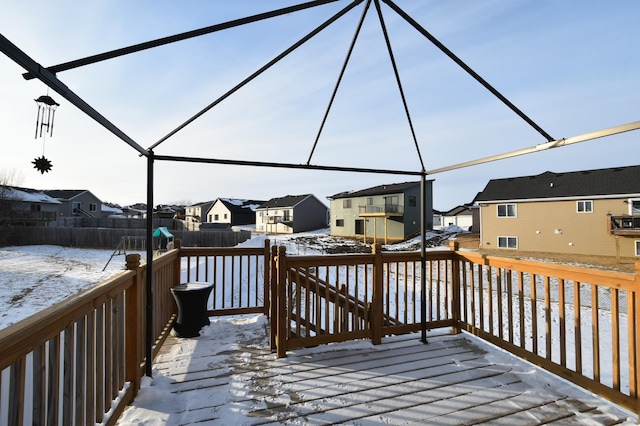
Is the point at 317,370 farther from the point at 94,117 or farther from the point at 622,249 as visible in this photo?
the point at 622,249

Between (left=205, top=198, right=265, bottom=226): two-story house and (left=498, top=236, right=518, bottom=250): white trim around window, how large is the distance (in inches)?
1187

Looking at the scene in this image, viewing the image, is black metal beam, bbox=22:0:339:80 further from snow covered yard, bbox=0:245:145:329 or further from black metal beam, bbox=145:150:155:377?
snow covered yard, bbox=0:245:145:329

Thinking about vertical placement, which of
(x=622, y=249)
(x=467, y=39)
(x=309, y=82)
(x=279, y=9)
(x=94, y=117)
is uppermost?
(x=467, y=39)

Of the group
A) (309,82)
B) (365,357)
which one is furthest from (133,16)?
(365,357)

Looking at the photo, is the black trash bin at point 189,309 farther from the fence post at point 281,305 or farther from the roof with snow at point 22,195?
the roof with snow at point 22,195

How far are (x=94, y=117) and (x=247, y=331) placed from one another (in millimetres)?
2958

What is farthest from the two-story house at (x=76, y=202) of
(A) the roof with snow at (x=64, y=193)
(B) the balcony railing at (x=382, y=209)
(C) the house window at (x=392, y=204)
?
(C) the house window at (x=392, y=204)

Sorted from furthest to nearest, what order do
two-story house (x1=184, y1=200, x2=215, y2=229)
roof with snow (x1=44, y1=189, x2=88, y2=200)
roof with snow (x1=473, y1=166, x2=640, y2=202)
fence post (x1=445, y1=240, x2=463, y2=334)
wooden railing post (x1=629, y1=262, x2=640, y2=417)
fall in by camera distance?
two-story house (x1=184, y1=200, x2=215, y2=229)
roof with snow (x1=44, y1=189, x2=88, y2=200)
roof with snow (x1=473, y1=166, x2=640, y2=202)
fence post (x1=445, y1=240, x2=463, y2=334)
wooden railing post (x1=629, y1=262, x2=640, y2=417)

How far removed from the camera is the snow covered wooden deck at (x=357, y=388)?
2178mm

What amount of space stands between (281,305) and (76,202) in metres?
39.8

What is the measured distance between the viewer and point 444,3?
3404 mm

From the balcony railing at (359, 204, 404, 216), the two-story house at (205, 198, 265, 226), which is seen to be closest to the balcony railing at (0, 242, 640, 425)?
the balcony railing at (359, 204, 404, 216)

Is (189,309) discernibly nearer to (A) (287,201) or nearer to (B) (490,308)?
(B) (490,308)

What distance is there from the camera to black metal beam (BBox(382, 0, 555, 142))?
241 centimetres
